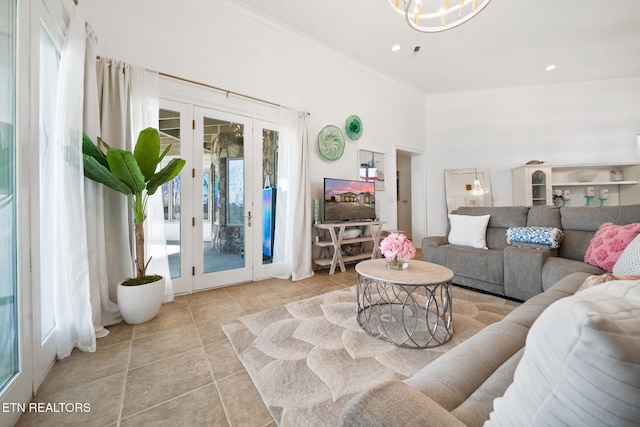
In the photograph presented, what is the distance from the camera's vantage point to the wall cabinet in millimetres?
4418

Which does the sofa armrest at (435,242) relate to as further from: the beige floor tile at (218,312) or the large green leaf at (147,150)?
the large green leaf at (147,150)

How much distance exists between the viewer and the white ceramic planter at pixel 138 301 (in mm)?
2002

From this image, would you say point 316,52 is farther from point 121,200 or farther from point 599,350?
point 599,350

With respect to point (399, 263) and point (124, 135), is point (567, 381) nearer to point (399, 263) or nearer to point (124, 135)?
point (399, 263)

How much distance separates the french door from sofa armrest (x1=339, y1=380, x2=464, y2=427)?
8.76 ft

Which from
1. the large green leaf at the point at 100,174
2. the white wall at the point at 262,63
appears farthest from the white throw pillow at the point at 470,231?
the large green leaf at the point at 100,174

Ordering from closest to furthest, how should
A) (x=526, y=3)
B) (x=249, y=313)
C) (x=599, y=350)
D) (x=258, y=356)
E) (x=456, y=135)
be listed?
(x=599, y=350)
(x=258, y=356)
(x=249, y=313)
(x=526, y=3)
(x=456, y=135)

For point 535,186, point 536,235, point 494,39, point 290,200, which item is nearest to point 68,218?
point 290,200

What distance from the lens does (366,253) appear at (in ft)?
13.6

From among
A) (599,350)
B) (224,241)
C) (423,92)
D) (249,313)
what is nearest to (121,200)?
(224,241)

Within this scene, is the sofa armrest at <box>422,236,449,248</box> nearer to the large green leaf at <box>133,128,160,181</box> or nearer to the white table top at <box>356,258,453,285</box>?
the white table top at <box>356,258,453,285</box>

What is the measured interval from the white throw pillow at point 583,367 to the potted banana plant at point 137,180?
2.38 meters

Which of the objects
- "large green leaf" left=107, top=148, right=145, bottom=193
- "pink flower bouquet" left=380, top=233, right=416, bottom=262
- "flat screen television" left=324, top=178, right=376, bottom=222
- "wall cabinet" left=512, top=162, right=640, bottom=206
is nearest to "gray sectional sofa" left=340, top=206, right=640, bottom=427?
"pink flower bouquet" left=380, top=233, right=416, bottom=262

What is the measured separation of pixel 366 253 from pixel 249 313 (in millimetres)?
2373
